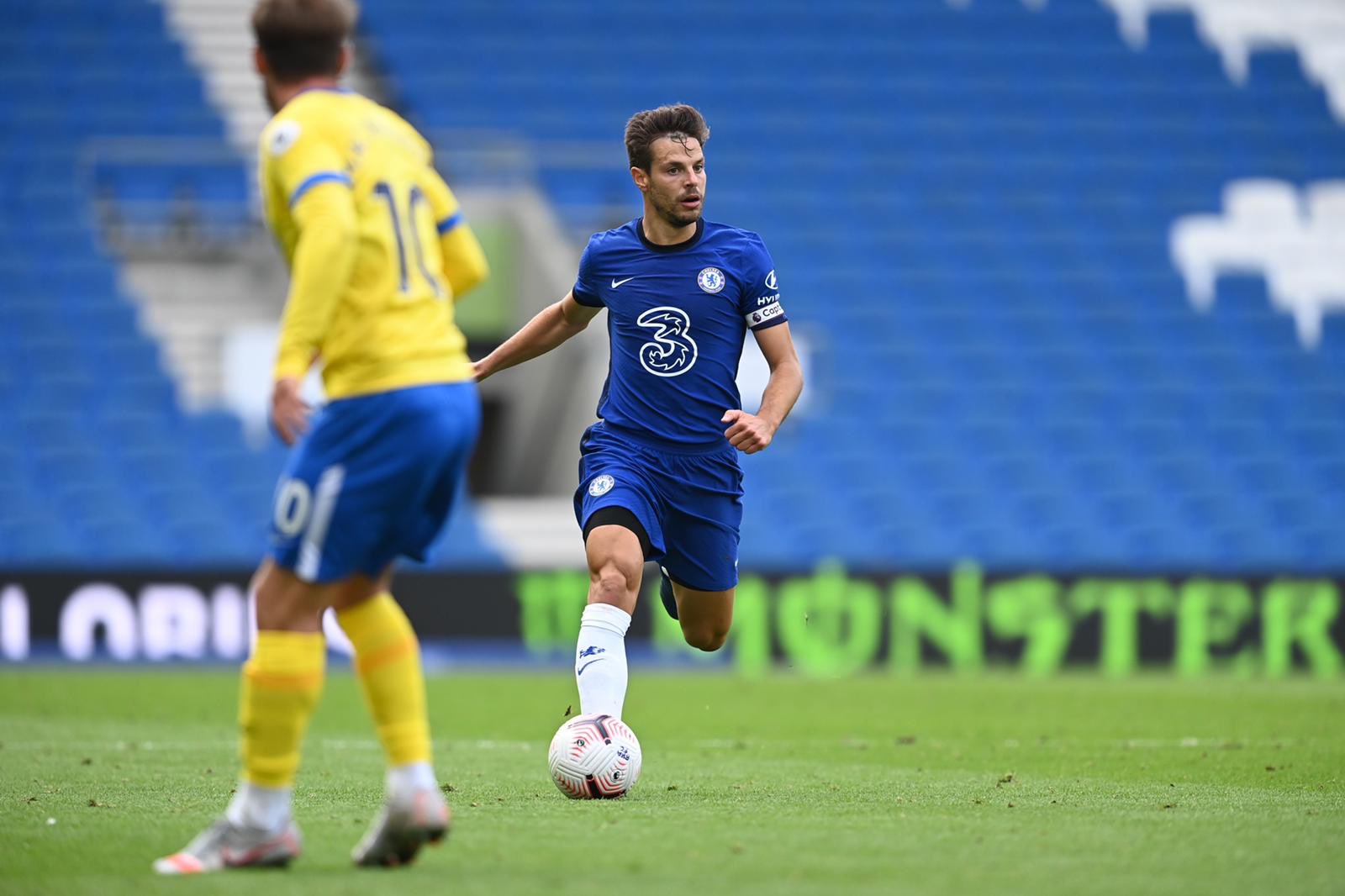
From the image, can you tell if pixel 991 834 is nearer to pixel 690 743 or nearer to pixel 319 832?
pixel 319 832

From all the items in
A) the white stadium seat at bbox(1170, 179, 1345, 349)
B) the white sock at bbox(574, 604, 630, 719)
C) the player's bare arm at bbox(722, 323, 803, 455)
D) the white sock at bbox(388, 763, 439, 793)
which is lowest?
the white sock at bbox(388, 763, 439, 793)

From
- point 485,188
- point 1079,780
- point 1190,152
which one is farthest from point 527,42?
point 1079,780

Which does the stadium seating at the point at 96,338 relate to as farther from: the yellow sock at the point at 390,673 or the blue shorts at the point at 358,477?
the blue shorts at the point at 358,477

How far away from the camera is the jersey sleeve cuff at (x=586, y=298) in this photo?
631 cm

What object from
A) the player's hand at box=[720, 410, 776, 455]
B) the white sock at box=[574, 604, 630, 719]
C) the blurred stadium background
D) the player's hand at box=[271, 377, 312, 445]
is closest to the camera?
the player's hand at box=[271, 377, 312, 445]

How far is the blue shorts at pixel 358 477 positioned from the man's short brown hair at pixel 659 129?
2205 millimetres

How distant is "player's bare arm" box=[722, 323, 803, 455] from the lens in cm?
542

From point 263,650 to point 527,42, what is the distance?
16.4 meters

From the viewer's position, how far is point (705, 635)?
6516 millimetres

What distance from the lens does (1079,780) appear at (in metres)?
6.14

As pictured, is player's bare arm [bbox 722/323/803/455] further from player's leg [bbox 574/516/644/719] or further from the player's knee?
the player's knee

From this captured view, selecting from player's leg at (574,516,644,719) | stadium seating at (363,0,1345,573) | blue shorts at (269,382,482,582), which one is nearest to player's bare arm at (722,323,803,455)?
player's leg at (574,516,644,719)

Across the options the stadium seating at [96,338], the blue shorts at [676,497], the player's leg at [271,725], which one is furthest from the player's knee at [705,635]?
the stadium seating at [96,338]

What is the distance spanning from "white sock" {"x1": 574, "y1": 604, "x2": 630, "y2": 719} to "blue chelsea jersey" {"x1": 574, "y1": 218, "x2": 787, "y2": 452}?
2.27 feet
